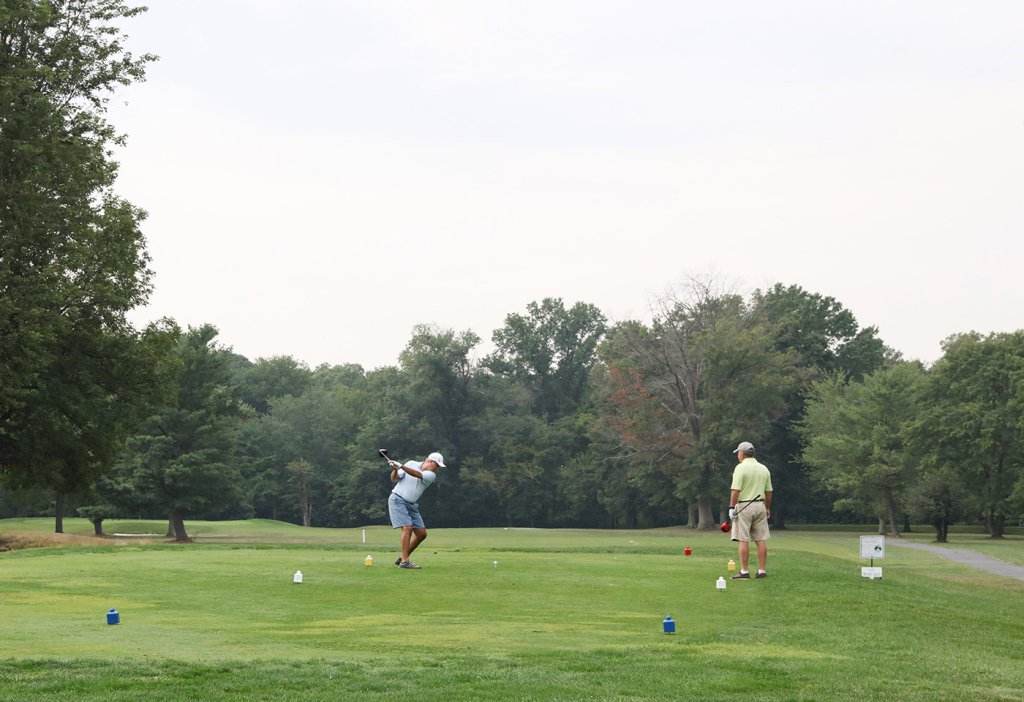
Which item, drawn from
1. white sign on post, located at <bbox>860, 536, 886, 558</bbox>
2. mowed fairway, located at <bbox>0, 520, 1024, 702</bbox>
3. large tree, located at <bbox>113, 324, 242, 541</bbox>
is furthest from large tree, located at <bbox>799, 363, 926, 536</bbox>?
mowed fairway, located at <bbox>0, 520, 1024, 702</bbox>

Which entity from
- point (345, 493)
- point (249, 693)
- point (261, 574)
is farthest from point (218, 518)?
point (249, 693)

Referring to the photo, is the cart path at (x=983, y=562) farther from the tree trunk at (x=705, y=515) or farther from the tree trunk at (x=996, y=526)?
the tree trunk at (x=705, y=515)

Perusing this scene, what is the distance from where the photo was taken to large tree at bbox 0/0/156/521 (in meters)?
26.3

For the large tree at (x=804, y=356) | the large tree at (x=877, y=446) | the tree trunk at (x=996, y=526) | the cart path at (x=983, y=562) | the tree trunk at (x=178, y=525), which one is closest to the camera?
the cart path at (x=983, y=562)

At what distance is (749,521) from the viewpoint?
64.7ft

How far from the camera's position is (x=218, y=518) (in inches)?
4245

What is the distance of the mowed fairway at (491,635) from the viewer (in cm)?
916

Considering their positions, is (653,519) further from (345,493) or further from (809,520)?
(345,493)

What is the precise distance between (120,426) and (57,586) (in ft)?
37.7

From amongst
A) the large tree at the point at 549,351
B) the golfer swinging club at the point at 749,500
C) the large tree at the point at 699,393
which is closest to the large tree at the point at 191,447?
the large tree at the point at 699,393

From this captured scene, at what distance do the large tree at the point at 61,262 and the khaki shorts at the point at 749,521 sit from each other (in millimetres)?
15894

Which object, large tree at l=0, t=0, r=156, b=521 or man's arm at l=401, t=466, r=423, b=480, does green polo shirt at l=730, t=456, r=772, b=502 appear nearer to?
man's arm at l=401, t=466, r=423, b=480

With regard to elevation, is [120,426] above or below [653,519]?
above

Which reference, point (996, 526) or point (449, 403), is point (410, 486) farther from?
point (449, 403)
